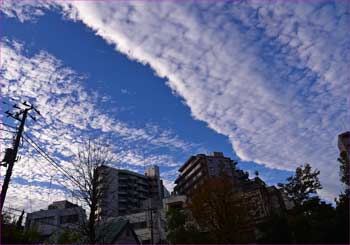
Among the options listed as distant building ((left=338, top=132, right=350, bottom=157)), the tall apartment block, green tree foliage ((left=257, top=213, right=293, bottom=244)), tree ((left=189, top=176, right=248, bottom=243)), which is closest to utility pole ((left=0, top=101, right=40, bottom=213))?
tree ((left=189, top=176, right=248, bottom=243))

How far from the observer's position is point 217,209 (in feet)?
77.8

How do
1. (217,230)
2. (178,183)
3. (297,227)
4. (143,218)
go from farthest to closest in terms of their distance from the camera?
(178,183) < (143,218) < (217,230) < (297,227)

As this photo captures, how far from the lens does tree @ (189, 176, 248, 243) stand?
22781 millimetres

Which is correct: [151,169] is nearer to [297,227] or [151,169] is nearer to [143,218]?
[143,218]

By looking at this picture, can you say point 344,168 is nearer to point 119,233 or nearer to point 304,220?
point 304,220

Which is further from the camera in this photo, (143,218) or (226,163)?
(226,163)

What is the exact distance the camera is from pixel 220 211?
23.6 metres

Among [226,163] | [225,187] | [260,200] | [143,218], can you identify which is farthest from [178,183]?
[225,187]

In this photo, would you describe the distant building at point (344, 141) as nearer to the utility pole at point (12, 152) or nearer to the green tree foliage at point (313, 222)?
the green tree foliage at point (313, 222)

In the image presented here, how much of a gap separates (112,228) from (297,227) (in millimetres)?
18966

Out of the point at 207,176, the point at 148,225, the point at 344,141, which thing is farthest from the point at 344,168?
the point at 207,176

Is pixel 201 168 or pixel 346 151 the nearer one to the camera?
pixel 346 151

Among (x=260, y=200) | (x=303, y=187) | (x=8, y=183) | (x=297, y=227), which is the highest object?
(x=260, y=200)

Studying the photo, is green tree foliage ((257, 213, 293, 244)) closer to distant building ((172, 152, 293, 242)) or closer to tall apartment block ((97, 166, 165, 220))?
distant building ((172, 152, 293, 242))
